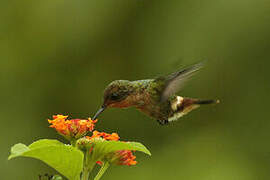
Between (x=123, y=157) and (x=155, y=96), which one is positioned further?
(x=155, y=96)

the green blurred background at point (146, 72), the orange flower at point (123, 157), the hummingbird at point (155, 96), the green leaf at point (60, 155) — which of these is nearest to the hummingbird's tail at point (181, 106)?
the hummingbird at point (155, 96)

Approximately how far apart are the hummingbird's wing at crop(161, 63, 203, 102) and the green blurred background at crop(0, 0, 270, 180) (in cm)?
147

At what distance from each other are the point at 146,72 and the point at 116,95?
2.10m

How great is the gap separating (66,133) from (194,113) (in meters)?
2.52

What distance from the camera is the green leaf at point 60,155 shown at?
51.1 inches

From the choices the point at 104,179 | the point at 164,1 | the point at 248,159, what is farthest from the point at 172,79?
the point at 164,1

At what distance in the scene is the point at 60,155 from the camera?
135 centimetres

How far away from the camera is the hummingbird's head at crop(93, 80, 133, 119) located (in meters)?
1.91

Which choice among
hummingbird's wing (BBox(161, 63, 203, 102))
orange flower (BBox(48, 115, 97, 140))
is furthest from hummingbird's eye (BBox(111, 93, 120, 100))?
orange flower (BBox(48, 115, 97, 140))

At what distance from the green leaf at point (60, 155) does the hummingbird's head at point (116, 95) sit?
493 millimetres

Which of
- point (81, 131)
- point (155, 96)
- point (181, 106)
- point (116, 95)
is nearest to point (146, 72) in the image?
point (181, 106)

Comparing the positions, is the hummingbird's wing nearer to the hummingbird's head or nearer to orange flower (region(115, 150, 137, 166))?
the hummingbird's head

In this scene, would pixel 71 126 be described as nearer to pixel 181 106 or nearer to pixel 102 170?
pixel 102 170

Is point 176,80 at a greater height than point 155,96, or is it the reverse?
point 176,80
